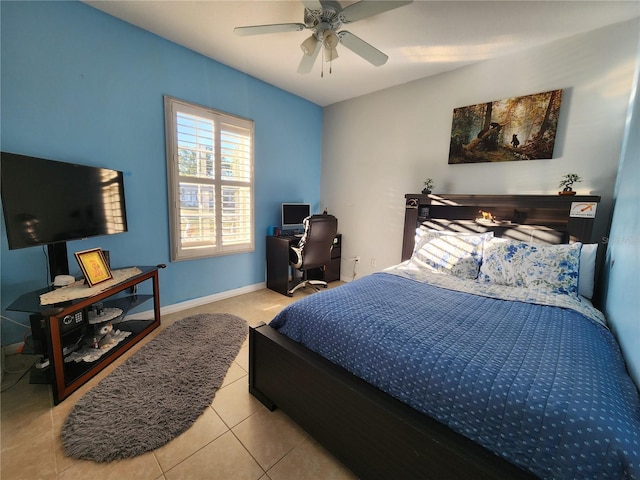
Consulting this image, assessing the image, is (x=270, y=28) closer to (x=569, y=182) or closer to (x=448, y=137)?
(x=448, y=137)

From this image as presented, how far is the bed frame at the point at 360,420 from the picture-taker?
84 cm

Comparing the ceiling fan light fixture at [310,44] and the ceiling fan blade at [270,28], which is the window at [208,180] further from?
the ceiling fan light fixture at [310,44]

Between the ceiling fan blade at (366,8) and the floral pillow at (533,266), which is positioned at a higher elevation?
the ceiling fan blade at (366,8)

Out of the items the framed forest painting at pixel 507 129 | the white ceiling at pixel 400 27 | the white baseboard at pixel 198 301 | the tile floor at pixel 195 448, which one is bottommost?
the tile floor at pixel 195 448

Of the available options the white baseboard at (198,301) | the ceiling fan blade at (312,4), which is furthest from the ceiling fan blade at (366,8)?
the white baseboard at (198,301)

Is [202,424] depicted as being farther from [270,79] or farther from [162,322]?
[270,79]

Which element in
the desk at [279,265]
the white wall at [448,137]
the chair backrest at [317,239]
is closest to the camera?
the white wall at [448,137]

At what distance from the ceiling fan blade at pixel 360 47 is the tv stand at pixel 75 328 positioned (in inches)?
95.4

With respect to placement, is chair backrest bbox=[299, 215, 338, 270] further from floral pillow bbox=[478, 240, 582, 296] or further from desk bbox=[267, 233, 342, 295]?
floral pillow bbox=[478, 240, 582, 296]

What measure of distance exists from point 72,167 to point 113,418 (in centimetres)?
170

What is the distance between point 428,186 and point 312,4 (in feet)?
6.71

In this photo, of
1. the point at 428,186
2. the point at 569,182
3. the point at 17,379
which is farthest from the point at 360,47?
the point at 17,379

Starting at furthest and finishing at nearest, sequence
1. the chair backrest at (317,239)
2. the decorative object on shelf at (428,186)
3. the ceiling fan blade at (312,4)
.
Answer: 1. the chair backrest at (317,239)
2. the decorative object on shelf at (428,186)
3. the ceiling fan blade at (312,4)

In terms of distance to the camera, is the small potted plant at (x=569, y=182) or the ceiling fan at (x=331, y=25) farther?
the small potted plant at (x=569, y=182)
